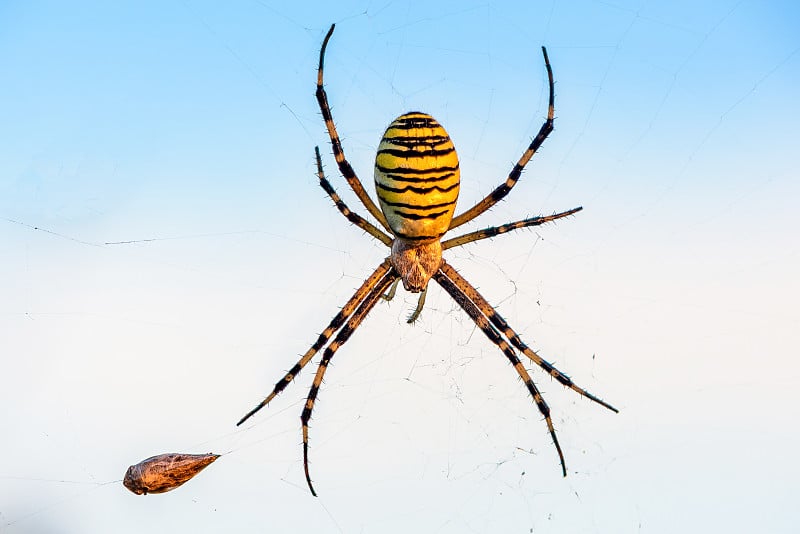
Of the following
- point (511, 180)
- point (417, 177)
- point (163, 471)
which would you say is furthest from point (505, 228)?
point (163, 471)

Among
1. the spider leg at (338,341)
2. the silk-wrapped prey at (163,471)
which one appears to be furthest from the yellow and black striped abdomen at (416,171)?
the silk-wrapped prey at (163,471)

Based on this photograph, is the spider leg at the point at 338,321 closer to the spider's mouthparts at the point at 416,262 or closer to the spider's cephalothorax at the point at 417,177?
the spider's mouthparts at the point at 416,262

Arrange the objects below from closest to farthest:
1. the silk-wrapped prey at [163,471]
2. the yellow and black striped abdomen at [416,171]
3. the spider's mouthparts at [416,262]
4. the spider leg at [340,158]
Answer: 1. the yellow and black striped abdomen at [416,171]
2. the silk-wrapped prey at [163,471]
3. the spider leg at [340,158]
4. the spider's mouthparts at [416,262]

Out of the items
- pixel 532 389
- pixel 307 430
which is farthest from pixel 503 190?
pixel 307 430

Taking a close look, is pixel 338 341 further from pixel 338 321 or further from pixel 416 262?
pixel 416 262

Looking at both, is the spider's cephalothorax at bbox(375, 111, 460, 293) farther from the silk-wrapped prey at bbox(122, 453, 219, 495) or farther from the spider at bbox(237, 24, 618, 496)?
the silk-wrapped prey at bbox(122, 453, 219, 495)

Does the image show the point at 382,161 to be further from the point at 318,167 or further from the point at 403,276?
the point at 403,276

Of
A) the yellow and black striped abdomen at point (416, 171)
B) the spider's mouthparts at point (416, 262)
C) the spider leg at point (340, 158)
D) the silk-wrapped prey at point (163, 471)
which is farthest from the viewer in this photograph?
the spider's mouthparts at point (416, 262)
